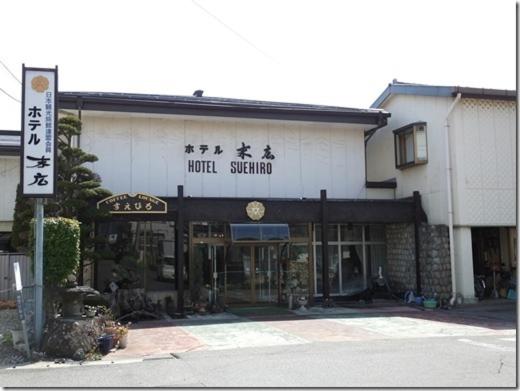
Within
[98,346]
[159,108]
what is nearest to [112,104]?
[159,108]

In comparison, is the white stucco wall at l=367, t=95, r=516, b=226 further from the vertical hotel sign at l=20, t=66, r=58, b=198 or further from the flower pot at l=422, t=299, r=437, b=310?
the vertical hotel sign at l=20, t=66, r=58, b=198

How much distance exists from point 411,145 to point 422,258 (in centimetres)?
391

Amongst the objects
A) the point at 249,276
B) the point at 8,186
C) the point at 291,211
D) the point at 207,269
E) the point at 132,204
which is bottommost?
the point at 249,276

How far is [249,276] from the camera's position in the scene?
1795cm

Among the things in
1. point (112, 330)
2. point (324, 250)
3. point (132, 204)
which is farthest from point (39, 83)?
point (324, 250)

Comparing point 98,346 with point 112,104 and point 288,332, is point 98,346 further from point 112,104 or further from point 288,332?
point 112,104

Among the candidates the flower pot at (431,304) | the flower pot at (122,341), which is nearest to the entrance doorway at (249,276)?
the flower pot at (431,304)

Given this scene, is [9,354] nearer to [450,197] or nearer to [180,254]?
[180,254]

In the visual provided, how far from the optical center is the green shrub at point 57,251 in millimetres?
10570

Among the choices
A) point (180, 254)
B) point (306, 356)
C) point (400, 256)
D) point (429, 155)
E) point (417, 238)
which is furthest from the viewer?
point (400, 256)

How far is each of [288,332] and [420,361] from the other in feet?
13.9

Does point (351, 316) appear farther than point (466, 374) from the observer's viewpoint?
Yes

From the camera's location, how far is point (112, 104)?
17078 millimetres

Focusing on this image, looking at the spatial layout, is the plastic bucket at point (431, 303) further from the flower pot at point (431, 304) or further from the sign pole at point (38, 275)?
the sign pole at point (38, 275)
